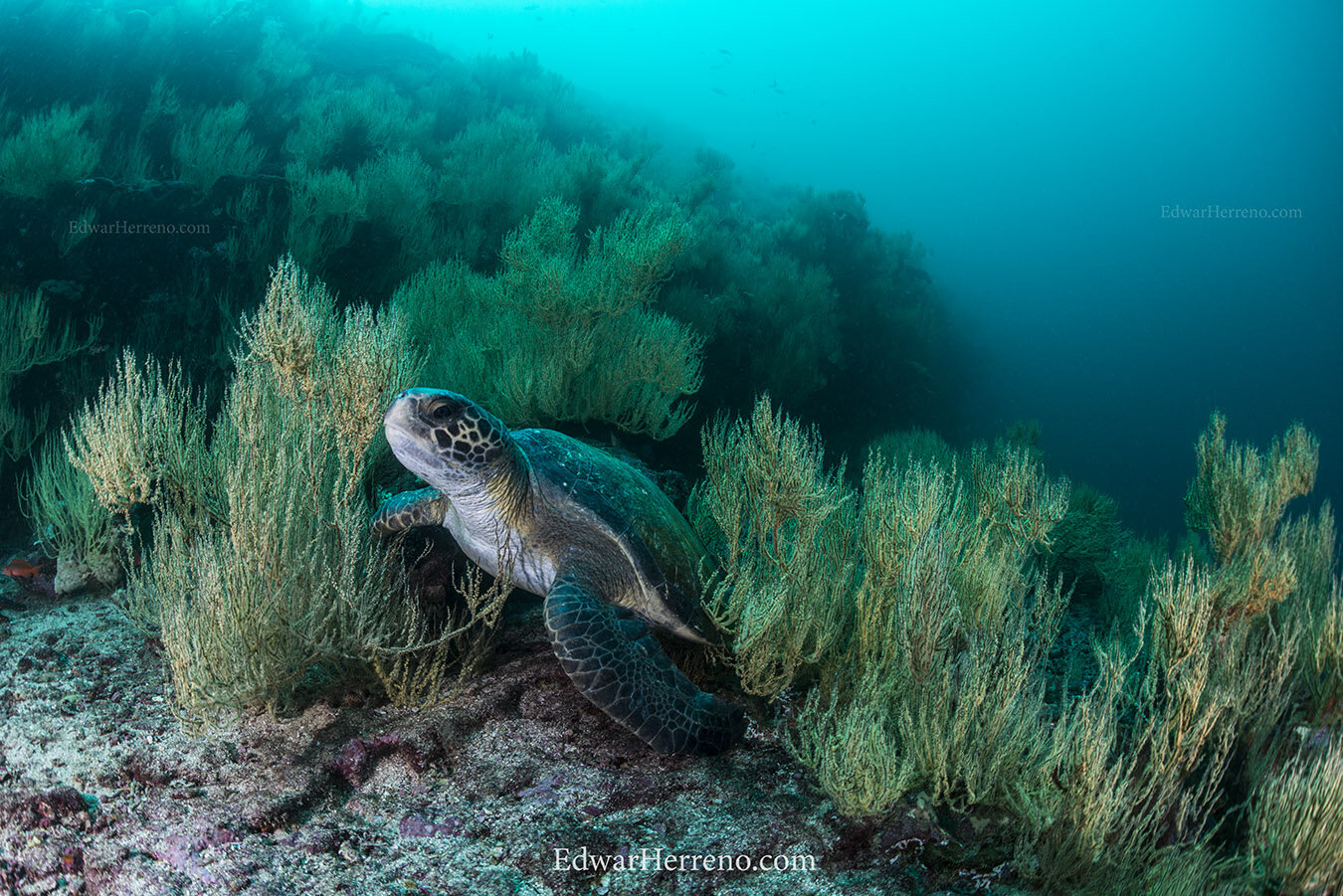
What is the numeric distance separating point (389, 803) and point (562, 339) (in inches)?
150

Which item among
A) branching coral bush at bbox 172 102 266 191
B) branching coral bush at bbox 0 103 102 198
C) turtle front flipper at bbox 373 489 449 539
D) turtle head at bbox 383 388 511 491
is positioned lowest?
turtle front flipper at bbox 373 489 449 539

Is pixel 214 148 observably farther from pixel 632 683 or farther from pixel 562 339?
pixel 632 683

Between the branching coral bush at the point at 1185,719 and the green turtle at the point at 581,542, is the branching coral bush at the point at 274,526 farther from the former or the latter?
the branching coral bush at the point at 1185,719

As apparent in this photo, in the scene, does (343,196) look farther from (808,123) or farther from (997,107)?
(997,107)

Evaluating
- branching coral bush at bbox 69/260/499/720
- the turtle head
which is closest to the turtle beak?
the turtle head

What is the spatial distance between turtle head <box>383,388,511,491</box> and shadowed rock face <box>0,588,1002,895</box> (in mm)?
933

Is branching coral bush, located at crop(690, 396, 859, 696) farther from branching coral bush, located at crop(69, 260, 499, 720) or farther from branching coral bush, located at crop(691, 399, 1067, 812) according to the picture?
branching coral bush, located at crop(69, 260, 499, 720)

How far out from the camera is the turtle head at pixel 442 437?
2.45 metres

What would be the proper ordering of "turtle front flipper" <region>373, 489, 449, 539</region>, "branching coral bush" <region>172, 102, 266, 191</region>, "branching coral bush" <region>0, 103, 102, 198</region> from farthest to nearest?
"branching coral bush" <region>172, 102, 266, 191</region>, "branching coral bush" <region>0, 103, 102, 198</region>, "turtle front flipper" <region>373, 489, 449, 539</region>

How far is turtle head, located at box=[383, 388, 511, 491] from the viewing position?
8.05 feet

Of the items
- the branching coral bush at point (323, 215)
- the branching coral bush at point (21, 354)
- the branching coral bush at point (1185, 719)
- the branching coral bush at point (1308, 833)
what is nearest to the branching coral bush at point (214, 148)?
the branching coral bush at point (323, 215)

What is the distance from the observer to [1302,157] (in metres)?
59.2

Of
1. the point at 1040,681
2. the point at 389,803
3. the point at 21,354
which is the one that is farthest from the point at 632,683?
the point at 21,354

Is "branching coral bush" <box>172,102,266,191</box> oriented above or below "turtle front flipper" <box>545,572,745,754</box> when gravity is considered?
above
